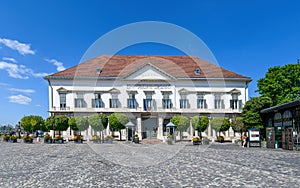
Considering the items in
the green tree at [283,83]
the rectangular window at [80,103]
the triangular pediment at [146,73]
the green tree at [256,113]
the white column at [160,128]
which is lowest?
the white column at [160,128]

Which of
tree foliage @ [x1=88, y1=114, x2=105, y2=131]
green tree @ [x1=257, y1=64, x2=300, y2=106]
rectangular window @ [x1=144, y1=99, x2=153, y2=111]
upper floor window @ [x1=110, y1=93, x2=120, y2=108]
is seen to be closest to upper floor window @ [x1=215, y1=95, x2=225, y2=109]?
green tree @ [x1=257, y1=64, x2=300, y2=106]

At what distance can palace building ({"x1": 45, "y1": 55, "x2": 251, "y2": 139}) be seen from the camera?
143 feet

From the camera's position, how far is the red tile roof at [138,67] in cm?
4502

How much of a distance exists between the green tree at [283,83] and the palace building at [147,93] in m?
7.62

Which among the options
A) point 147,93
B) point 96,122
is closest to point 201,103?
point 147,93

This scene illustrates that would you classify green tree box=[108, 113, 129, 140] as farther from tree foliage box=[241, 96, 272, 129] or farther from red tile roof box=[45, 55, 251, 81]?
tree foliage box=[241, 96, 272, 129]

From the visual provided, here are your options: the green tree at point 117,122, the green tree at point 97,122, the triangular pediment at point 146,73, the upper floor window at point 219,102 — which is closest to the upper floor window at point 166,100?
the triangular pediment at point 146,73

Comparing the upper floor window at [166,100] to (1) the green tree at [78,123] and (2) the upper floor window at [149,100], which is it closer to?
(2) the upper floor window at [149,100]

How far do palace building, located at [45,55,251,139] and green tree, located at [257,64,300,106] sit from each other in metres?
7.62

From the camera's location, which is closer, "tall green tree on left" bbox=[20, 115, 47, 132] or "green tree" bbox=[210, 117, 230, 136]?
"green tree" bbox=[210, 117, 230, 136]

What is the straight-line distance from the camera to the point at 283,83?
37812mm

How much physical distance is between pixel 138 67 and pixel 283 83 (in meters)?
21.9

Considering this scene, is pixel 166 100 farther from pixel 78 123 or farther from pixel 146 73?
pixel 78 123

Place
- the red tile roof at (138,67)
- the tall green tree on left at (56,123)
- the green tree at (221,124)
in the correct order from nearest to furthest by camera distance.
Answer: the tall green tree on left at (56,123)
the green tree at (221,124)
the red tile roof at (138,67)
